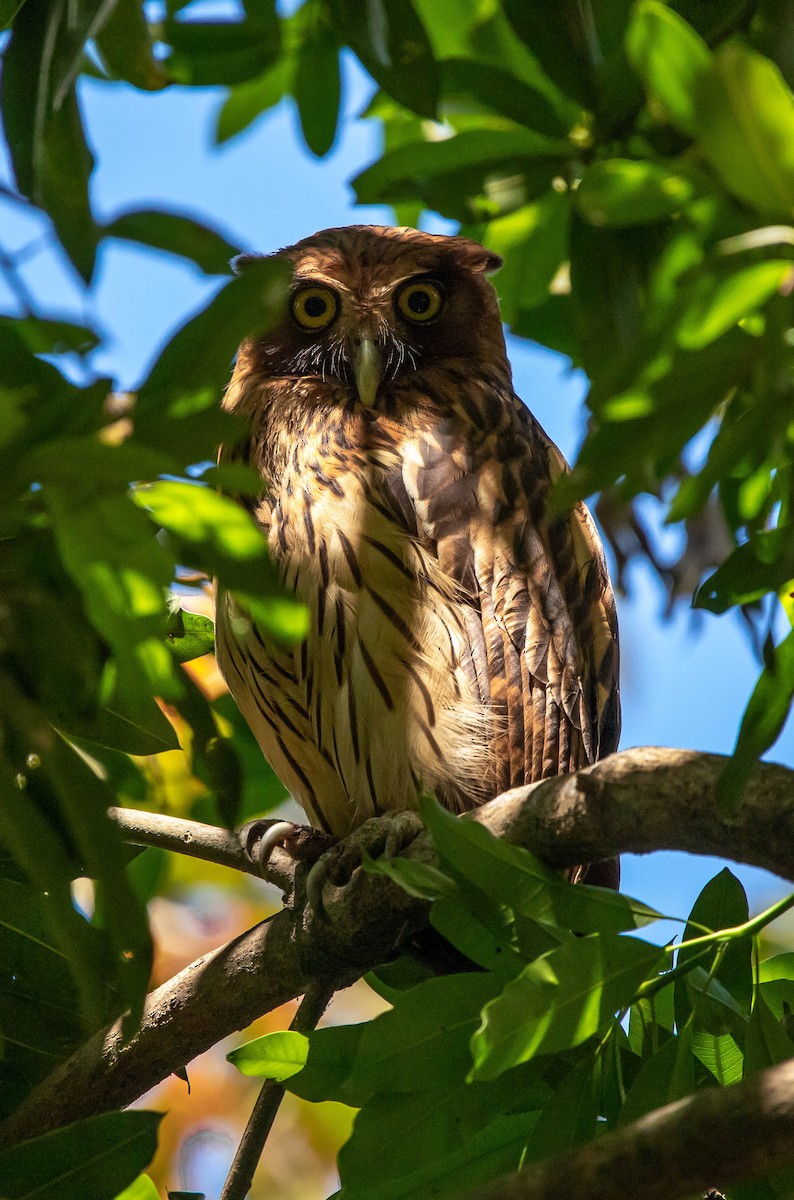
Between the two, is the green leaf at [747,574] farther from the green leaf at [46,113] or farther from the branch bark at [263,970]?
the green leaf at [46,113]

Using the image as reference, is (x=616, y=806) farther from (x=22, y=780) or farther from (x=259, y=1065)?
(x=22, y=780)

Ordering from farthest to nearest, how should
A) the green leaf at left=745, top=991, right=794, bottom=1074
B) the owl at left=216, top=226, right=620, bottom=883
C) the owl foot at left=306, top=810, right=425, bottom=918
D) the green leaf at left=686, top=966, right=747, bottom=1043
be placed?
the owl at left=216, top=226, right=620, bottom=883 < the owl foot at left=306, top=810, right=425, bottom=918 < the green leaf at left=686, top=966, right=747, bottom=1043 < the green leaf at left=745, top=991, right=794, bottom=1074

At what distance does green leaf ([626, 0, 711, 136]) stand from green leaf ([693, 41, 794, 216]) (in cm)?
7

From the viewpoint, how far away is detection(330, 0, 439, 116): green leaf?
1.54 meters

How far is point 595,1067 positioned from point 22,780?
77 cm

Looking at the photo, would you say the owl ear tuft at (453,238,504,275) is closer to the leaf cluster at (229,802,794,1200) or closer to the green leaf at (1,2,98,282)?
the green leaf at (1,2,98,282)

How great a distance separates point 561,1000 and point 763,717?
1.23 ft

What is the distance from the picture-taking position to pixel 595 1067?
1509 millimetres

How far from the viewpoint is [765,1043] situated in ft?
4.83

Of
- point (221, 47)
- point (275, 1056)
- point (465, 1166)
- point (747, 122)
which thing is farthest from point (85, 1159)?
point (221, 47)

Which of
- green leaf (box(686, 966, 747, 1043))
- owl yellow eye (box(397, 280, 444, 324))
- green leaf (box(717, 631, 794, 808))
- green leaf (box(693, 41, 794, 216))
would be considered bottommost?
green leaf (box(686, 966, 747, 1043))

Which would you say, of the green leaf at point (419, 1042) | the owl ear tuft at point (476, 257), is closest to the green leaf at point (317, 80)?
the owl ear tuft at point (476, 257)

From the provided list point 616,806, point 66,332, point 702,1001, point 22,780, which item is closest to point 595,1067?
point 702,1001

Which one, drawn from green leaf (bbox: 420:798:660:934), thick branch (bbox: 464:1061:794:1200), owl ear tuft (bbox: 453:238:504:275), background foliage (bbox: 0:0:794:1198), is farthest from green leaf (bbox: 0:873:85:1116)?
owl ear tuft (bbox: 453:238:504:275)
